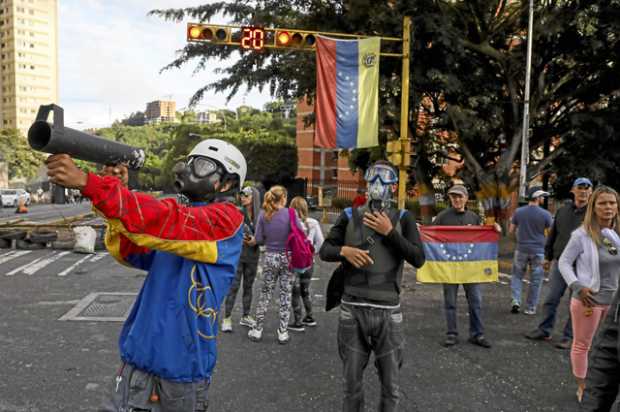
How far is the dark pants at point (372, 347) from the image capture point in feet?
11.7

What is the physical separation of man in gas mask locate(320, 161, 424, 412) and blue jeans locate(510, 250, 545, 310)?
494cm

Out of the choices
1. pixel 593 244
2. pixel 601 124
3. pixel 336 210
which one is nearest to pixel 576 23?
pixel 601 124

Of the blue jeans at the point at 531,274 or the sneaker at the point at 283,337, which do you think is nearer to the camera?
the sneaker at the point at 283,337

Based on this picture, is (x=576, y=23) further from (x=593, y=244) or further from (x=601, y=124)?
(x=593, y=244)

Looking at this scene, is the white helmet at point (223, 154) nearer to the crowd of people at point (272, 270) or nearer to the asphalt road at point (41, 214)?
the crowd of people at point (272, 270)

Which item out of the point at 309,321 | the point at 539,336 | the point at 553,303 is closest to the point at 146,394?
the point at 309,321

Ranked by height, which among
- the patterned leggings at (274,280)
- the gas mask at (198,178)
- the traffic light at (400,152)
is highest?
the traffic light at (400,152)

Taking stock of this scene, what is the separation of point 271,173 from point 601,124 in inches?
1384

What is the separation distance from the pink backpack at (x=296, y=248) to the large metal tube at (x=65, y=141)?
173 inches

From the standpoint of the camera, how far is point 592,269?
456 centimetres

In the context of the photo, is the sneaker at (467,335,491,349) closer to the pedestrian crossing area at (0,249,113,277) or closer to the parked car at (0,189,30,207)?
the pedestrian crossing area at (0,249,113,277)

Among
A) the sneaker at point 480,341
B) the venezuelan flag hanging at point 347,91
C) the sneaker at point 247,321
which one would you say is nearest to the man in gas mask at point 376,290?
the sneaker at point 480,341

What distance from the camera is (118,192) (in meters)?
1.98

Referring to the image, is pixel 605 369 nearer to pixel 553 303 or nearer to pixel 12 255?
pixel 553 303
